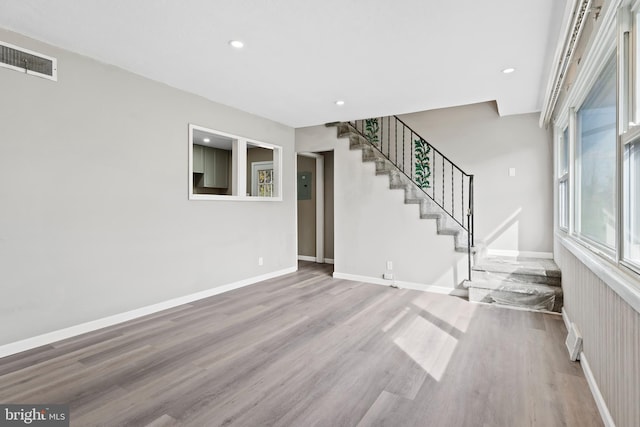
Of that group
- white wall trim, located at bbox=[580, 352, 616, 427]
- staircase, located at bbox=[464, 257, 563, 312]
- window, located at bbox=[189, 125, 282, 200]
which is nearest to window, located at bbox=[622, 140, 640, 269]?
white wall trim, located at bbox=[580, 352, 616, 427]

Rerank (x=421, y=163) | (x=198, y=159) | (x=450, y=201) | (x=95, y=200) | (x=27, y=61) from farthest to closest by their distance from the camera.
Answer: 1. (x=198, y=159)
2. (x=421, y=163)
3. (x=450, y=201)
4. (x=95, y=200)
5. (x=27, y=61)

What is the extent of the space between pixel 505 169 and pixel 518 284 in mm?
1844

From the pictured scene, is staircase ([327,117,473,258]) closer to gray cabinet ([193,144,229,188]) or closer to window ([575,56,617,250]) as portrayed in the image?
window ([575,56,617,250])

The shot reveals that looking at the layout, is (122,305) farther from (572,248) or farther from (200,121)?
(572,248)

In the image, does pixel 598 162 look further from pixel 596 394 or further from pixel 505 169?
pixel 505 169

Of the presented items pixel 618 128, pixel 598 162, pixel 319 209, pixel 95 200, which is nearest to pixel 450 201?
pixel 319 209

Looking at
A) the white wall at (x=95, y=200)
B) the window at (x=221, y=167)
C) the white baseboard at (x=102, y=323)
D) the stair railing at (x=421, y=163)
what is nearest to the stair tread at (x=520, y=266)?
the stair railing at (x=421, y=163)

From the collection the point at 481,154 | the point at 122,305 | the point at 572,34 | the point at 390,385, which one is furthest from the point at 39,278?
the point at 481,154

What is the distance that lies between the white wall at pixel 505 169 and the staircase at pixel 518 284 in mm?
673

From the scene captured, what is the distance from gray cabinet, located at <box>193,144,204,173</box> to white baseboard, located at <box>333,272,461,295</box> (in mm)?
3654

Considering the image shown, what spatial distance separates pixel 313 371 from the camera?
241 centimetres

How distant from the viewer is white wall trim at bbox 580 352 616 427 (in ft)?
5.74

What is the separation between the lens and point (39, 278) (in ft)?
9.20

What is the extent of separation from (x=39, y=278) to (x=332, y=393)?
103 inches
